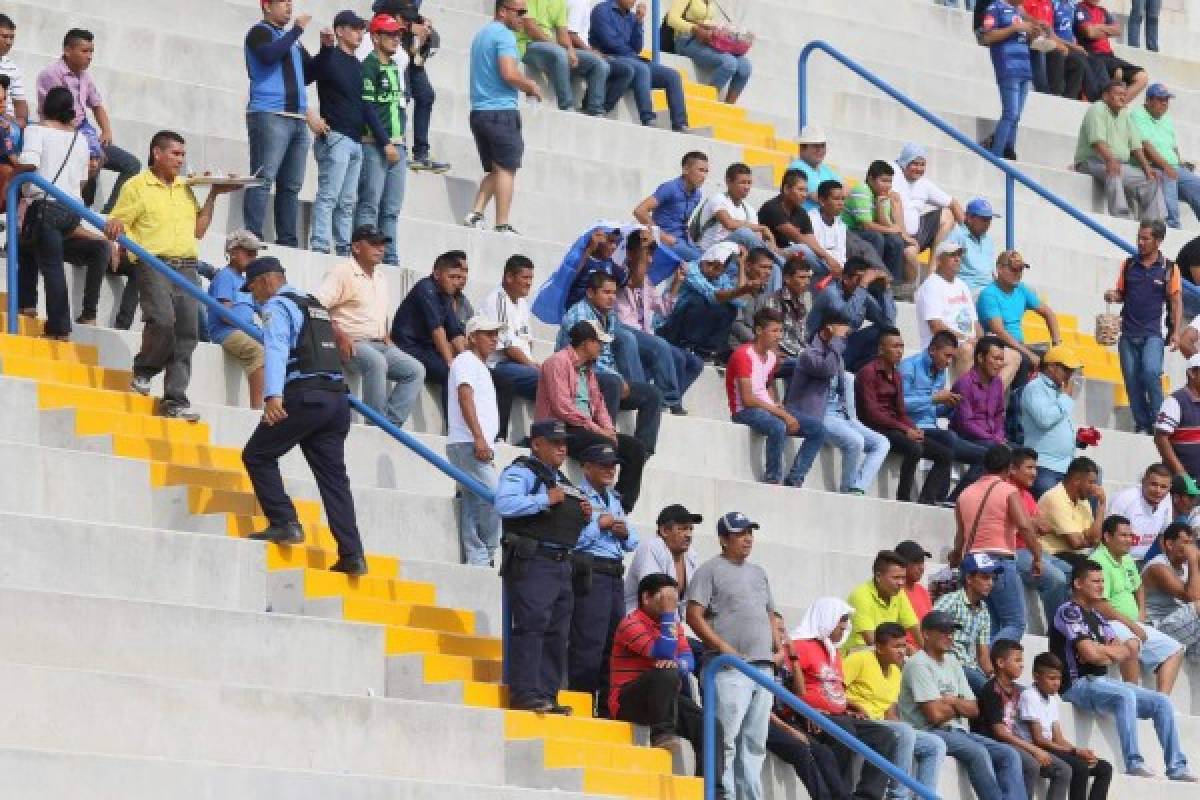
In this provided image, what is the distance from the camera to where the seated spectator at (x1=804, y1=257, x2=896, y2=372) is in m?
22.7

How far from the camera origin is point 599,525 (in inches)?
716

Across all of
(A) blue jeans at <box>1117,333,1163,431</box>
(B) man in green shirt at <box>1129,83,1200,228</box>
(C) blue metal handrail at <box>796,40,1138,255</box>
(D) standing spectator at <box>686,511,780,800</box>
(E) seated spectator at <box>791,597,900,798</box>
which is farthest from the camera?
(B) man in green shirt at <box>1129,83,1200,228</box>

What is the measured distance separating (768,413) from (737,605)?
3344 mm

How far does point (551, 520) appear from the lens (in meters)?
17.7

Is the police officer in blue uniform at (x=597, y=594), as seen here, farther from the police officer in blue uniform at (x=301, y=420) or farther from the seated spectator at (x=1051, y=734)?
the seated spectator at (x=1051, y=734)

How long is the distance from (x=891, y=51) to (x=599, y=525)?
12.6m

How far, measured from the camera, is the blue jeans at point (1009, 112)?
2806 cm

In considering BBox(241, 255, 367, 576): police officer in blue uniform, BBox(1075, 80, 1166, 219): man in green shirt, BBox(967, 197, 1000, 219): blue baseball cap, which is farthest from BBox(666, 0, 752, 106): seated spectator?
BBox(241, 255, 367, 576): police officer in blue uniform

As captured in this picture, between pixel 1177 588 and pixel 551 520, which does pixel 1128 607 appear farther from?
pixel 551 520

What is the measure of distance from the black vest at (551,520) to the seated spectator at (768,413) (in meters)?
3.91

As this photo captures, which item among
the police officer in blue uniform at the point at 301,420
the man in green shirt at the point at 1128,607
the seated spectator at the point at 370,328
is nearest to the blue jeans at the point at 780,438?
the man in green shirt at the point at 1128,607

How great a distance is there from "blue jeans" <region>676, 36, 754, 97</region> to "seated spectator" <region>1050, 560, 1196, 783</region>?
725cm

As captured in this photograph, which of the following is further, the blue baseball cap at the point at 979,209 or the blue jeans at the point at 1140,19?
the blue jeans at the point at 1140,19

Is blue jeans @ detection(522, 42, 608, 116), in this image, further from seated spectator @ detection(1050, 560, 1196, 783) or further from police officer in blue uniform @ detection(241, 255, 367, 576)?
police officer in blue uniform @ detection(241, 255, 367, 576)
